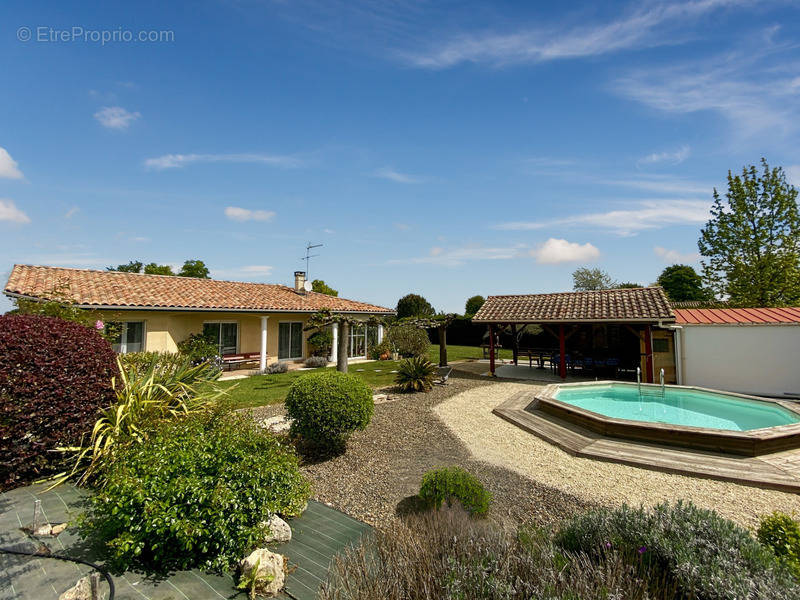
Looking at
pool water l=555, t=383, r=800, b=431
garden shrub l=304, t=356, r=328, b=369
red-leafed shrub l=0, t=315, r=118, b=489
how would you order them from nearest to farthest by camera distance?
red-leafed shrub l=0, t=315, r=118, b=489 → pool water l=555, t=383, r=800, b=431 → garden shrub l=304, t=356, r=328, b=369

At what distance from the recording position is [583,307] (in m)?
16.1

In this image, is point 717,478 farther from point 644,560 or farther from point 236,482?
point 236,482

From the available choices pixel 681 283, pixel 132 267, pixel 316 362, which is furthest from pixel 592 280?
pixel 132 267

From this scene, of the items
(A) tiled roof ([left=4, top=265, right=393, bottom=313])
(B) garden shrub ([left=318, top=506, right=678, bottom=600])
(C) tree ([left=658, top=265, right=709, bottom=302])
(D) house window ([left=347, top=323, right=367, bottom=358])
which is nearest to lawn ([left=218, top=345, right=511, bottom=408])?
(D) house window ([left=347, top=323, right=367, bottom=358])

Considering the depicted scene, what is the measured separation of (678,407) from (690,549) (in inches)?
430

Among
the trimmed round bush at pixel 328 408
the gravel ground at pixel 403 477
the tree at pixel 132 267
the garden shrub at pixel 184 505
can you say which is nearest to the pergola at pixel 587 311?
the gravel ground at pixel 403 477

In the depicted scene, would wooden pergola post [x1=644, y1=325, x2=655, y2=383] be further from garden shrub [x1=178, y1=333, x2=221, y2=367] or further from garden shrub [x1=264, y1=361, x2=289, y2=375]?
garden shrub [x1=178, y1=333, x2=221, y2=367]

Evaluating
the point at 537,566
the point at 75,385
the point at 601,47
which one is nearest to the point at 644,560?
the point at 537,566

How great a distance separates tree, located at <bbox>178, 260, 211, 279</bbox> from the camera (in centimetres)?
4466

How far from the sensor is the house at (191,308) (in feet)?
47.4

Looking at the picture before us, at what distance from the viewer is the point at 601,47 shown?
959 centimetres

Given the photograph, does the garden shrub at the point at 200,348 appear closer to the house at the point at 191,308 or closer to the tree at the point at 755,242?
the house at the point at 191,308

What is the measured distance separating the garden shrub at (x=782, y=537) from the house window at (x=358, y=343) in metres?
21.3

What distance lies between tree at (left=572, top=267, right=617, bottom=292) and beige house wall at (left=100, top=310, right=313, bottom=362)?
41505 mm
